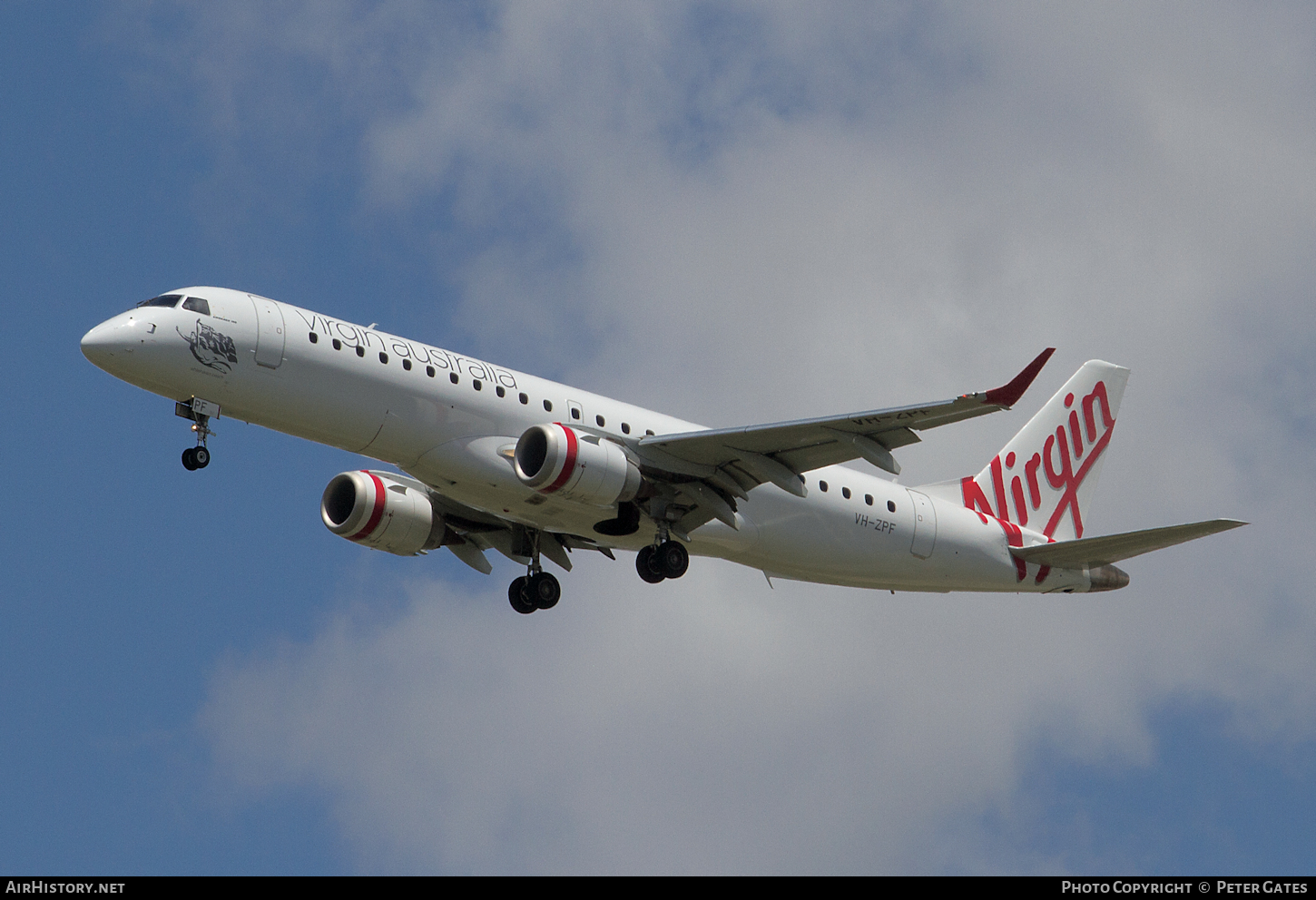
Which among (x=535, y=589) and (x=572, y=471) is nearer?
(x=572, y=471)

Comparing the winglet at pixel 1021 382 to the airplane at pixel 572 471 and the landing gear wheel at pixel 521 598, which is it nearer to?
the airplane at pixel 572 471

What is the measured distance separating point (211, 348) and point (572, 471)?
7.37m

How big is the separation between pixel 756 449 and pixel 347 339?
342 inches

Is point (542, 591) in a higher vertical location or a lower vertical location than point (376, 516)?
lower

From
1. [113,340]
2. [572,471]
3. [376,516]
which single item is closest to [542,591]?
[376,516]

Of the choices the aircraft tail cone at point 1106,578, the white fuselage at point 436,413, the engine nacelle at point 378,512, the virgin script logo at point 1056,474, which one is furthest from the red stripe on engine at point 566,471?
the aircraft tail cone at point 1106,578

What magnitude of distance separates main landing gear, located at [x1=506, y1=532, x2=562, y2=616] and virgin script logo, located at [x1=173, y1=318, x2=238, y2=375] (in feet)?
32.7

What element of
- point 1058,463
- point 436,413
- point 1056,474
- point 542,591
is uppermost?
point 1058,463

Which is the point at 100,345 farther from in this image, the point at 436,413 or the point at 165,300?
the point at 436,413

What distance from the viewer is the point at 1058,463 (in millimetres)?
43750

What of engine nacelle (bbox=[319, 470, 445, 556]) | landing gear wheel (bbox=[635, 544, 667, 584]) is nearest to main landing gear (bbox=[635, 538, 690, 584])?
landing gear wheel (bbox=[635, 544, 667, 584])

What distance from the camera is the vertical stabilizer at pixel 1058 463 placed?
42000mm

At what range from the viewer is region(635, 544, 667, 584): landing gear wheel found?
3528 centimetres

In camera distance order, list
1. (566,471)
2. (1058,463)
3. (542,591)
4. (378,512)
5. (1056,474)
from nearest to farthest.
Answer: (566,471) < (378,512) < (542,591) < (1056,474) < (1058,463)
